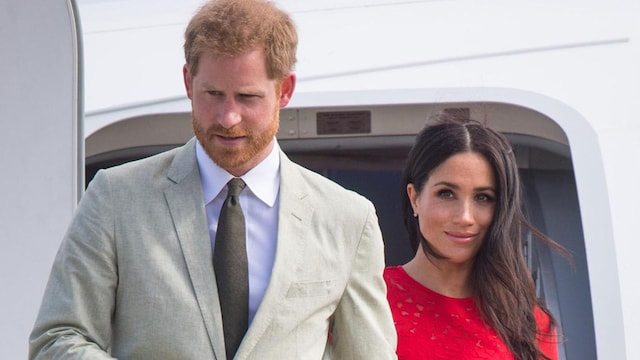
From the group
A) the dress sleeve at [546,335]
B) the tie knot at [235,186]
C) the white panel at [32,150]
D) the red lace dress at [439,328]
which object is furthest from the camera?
the dress sleeve at [546,335]

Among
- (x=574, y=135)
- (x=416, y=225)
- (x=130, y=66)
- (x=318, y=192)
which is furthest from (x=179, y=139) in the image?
(x=318, y=192)

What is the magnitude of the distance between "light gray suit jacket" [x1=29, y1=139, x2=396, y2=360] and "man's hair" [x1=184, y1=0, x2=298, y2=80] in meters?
0.21

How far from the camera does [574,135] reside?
4648 mm

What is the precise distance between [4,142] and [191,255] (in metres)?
0.99

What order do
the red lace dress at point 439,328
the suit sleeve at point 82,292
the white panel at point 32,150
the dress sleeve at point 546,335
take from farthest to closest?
the dress sleeve at point 546,335, the red lace dress at point 439,328, the white panel at point 32,150, the suit sleeve at point 82,292

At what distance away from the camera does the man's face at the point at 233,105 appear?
7.10 ft

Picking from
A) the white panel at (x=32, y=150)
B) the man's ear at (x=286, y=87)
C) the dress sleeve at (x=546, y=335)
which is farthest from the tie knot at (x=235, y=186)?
the dress sleeve at (x=546, y=335)

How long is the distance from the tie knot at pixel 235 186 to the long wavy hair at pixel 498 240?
1064 millimetres

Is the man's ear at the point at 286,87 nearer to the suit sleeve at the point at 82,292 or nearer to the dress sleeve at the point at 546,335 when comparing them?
the suit sleeve at the point at 82,292

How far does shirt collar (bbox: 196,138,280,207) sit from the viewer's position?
2266 mm

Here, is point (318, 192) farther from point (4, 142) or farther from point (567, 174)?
point (567, 174)

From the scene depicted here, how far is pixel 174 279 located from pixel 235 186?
204 mm

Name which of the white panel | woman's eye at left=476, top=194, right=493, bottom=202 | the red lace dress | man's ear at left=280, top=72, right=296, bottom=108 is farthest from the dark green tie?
woman's eye at left=476, top=194, right=493, bottom=202

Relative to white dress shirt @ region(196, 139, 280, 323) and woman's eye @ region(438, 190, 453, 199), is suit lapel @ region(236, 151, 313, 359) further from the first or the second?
woman's eye @ region(438, 190, 453, 199)
